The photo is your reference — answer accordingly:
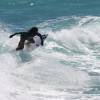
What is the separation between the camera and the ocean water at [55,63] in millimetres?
14547

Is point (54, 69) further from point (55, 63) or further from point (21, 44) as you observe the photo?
point (21, 44)

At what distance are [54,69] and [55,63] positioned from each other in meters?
1.22

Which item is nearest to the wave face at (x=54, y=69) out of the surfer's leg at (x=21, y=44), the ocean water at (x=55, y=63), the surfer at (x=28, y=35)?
the ocean water at (x=55, y=63)

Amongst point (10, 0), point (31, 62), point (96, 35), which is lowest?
point (10, 0)

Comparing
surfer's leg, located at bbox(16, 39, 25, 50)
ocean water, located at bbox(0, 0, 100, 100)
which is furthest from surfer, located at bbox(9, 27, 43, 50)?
ocean water, located at bbox(0, 0, 100, 100)

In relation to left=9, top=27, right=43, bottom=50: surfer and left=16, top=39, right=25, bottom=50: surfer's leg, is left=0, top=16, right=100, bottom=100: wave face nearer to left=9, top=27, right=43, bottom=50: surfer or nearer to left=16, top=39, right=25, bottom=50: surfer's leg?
left=16, top=39, right=25, bottom=50: surfer's leg

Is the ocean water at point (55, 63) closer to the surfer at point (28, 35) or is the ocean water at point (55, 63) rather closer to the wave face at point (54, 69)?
the wave face at point (54, 69)

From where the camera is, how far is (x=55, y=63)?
18219 millimetres

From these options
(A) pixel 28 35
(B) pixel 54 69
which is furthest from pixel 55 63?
(A) pixel 28 35

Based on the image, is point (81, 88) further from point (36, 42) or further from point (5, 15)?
point (5, 15)

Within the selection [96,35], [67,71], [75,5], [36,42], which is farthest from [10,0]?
[67,71]

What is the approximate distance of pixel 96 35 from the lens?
25.9 meters

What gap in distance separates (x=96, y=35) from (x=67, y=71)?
374 inches

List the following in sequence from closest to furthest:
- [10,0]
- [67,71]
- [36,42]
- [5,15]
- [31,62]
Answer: [67,71] < [31,62] < [36,42] < [5,15] < [10,0]
